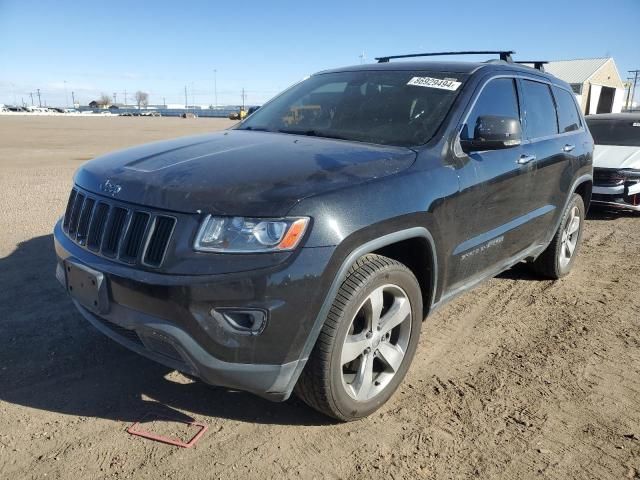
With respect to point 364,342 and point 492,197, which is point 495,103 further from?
point 364,342

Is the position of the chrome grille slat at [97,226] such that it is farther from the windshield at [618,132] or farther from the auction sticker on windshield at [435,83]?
the windshield at [618,132]

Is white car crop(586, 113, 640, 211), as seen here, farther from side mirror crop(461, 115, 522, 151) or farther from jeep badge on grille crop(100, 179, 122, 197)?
jeep badge on grille crop(100, 179, 122, 197)

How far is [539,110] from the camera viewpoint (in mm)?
4465

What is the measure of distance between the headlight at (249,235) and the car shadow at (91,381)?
108 centimetres

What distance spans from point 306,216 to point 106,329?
1.25 m

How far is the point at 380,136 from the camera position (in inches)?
131

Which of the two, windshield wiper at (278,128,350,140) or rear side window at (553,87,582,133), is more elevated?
rear side window at (553,87,582,133)

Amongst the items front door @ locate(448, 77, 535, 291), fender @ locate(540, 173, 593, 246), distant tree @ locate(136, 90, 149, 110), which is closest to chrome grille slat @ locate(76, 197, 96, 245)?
front door @ locate(448, 77, 535, 291)

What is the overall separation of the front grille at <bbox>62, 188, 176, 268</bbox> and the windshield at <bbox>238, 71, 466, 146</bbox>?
1430 mm

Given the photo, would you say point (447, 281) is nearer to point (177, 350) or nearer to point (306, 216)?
point (306, 216)

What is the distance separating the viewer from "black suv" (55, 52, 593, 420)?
89.9 inches

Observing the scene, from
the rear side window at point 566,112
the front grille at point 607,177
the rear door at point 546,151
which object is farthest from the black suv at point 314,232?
the front grille at point 607,177

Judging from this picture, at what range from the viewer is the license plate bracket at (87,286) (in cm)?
253

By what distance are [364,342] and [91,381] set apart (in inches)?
65.1
